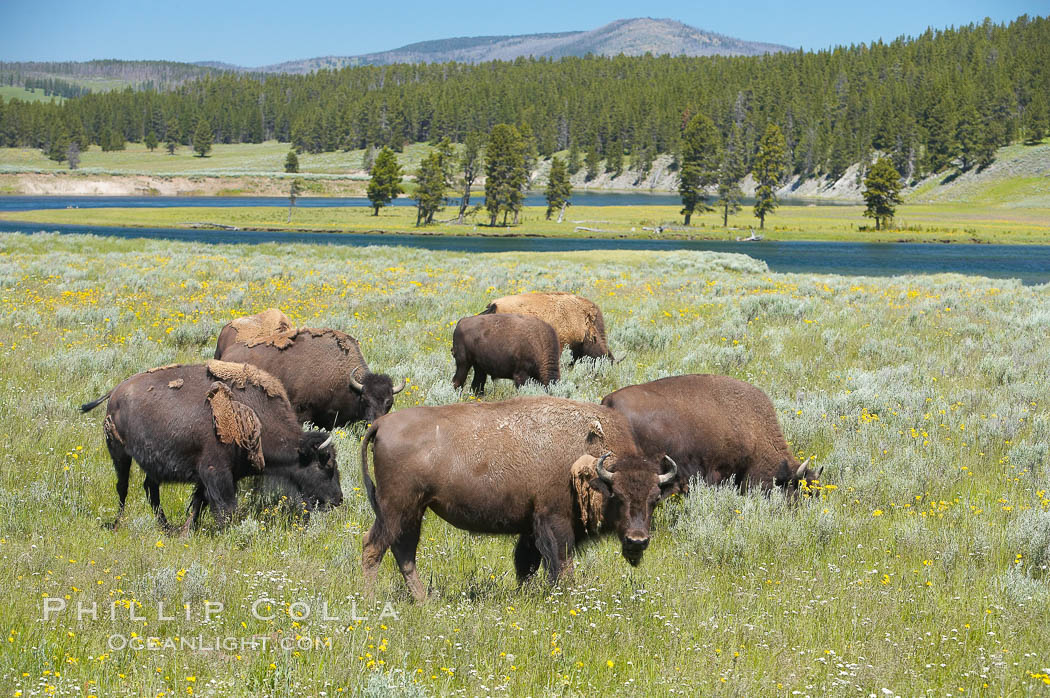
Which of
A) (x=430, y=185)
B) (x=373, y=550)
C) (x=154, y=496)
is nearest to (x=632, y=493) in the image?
(x=373, y=550)

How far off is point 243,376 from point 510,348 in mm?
4682

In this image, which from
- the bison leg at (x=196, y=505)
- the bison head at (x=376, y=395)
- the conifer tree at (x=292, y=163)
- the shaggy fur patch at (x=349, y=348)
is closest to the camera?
the bison leg at (x=196, y=505)

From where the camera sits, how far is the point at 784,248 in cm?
6144

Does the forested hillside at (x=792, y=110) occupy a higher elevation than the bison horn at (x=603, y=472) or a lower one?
higher

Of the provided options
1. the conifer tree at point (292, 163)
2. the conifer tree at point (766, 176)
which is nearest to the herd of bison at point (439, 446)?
the conifer tree at point (766, 176)

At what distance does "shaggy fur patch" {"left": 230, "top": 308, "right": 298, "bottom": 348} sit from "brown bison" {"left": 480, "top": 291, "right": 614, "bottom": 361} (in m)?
3.02

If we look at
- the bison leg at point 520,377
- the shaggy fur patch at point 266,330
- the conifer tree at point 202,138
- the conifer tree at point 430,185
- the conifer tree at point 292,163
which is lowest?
the bison leg at point 520,377

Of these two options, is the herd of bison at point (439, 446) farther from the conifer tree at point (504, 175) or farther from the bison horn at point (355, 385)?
the conifer tree at point (504, 175)

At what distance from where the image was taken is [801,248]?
61875 millimetres

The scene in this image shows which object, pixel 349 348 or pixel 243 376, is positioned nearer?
pixel 243 376

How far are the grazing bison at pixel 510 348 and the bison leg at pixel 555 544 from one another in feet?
19.3

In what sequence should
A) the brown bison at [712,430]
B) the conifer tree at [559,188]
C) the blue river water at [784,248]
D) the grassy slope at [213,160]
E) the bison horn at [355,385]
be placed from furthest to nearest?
the grassy slope at [213,160], the conifer tree at [559,188], the blue river water at [784,248], the bison horn at [355,385], the brown bison at [712,430]

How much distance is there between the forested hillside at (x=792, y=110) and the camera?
5059 inches

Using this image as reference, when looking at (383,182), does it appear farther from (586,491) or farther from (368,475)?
(586,491)
